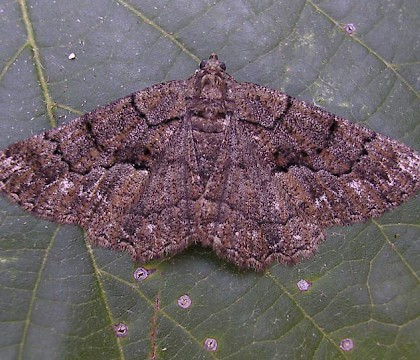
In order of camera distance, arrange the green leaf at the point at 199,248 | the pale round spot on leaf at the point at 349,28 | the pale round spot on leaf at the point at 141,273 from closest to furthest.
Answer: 1. the green leaf at the point at 199,248
2. the pale round spot on leaf at the point at 141,273
3. the pale round spot on leaf at the point at 349,28

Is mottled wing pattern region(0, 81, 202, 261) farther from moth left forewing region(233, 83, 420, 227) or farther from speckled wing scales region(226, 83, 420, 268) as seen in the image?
moth left forewing region(233, 83, 420, 227)

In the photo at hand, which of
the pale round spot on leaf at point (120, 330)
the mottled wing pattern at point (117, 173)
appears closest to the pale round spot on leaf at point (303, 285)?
the mottled wing pattern at point (117, 173)

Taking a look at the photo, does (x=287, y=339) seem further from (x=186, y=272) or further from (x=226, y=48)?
(x=226, y=48)

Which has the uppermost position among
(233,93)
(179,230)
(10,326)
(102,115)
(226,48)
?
(226,48)

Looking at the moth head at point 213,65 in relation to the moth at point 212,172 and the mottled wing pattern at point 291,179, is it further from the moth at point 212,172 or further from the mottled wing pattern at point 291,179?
the mottled wing pattern at point 291,179

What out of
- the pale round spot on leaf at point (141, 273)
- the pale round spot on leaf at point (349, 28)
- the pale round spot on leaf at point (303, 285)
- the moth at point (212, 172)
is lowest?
the pale round spot on leaf at point (141, 273)

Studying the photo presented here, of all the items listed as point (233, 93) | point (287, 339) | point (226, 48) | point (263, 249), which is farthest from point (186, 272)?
point (226, 48)

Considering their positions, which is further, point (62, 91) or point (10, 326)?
point (62, 91)
